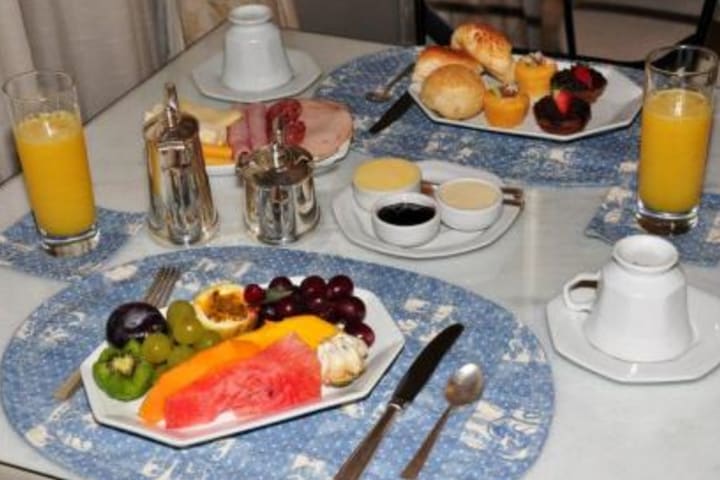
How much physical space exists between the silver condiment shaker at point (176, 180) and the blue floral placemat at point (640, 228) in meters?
0.49

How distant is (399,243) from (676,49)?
0.44 meters

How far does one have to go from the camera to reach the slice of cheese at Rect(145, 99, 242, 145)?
1.71 meters

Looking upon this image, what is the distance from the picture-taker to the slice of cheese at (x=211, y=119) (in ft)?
5.60

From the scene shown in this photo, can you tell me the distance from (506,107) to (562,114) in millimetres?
79

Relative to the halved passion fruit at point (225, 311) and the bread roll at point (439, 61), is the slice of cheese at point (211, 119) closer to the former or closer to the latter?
the bread roll at point (439, 61)

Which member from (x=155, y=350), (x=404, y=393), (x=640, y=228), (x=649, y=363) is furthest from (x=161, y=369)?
(x=640, y=228)

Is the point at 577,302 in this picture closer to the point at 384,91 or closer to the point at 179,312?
the point at 179,312

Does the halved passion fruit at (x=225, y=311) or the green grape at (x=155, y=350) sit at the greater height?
the green grape at (x=155, y=350)

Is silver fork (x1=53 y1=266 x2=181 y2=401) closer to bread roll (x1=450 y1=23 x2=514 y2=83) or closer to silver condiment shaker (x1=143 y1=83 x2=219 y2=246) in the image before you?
silver condiment shaker (x1=143 y1=83 x2=219 y2=246)

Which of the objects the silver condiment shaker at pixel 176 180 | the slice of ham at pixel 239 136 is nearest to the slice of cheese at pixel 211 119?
the slice of ham at pixel 239 136

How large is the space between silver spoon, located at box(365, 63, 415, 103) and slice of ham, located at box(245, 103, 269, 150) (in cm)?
21

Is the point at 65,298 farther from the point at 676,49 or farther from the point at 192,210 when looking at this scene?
the point at 676,49

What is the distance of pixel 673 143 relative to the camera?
1.48m

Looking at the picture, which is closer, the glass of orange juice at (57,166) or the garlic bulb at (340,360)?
the garlic bulb at (340,360)
